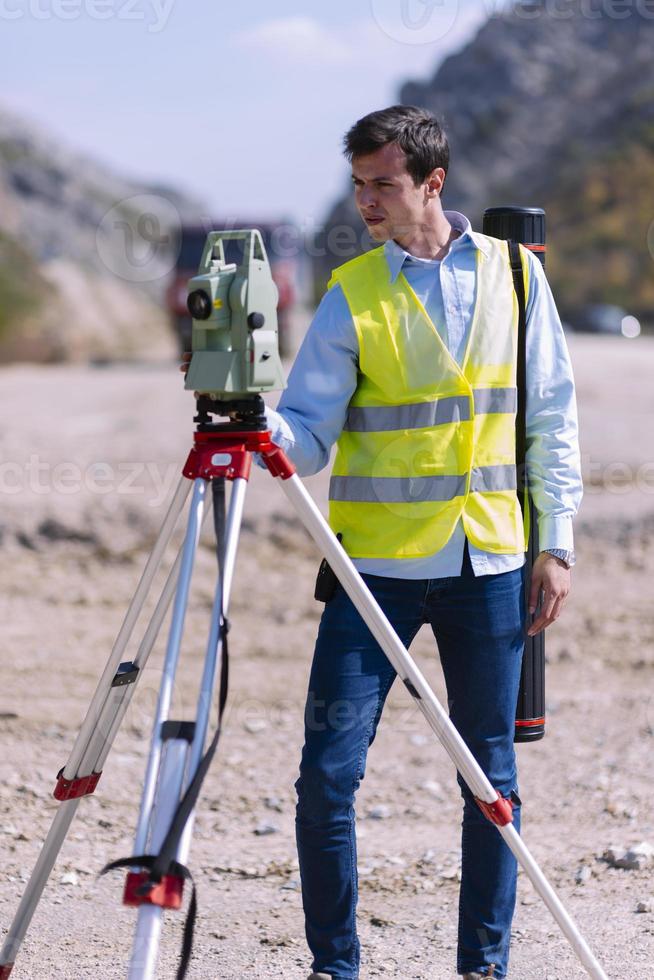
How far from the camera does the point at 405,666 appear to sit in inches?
97.0

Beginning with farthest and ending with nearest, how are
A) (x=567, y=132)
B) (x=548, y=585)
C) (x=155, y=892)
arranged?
(x=567, y=132) → (x=548, y=585) → (x=155, y=892)

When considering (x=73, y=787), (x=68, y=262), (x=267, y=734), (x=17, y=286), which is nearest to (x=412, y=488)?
(x=73, y=787)

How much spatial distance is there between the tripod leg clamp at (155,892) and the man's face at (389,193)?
4.51 feet

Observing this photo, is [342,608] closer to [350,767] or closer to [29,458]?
[350,767]

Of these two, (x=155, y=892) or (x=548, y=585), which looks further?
(x=548, y=585)

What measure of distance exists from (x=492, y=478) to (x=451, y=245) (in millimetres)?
526

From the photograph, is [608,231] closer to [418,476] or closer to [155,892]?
[418,476]

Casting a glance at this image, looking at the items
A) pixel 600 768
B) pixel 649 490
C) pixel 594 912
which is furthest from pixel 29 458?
pixel 594 912

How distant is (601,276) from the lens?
1457 inches

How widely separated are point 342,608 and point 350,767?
1.09ft

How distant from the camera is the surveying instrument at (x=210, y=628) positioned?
7.08ft

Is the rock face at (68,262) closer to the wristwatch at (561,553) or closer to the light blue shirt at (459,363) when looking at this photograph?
the light blue shirt at (459,363)

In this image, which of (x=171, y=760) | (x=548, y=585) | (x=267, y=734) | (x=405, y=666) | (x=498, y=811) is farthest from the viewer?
(x=267, y=734)

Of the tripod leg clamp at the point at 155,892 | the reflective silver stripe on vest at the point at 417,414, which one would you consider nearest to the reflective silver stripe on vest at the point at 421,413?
the reflective silver stripe on vest at the point at 417,414
